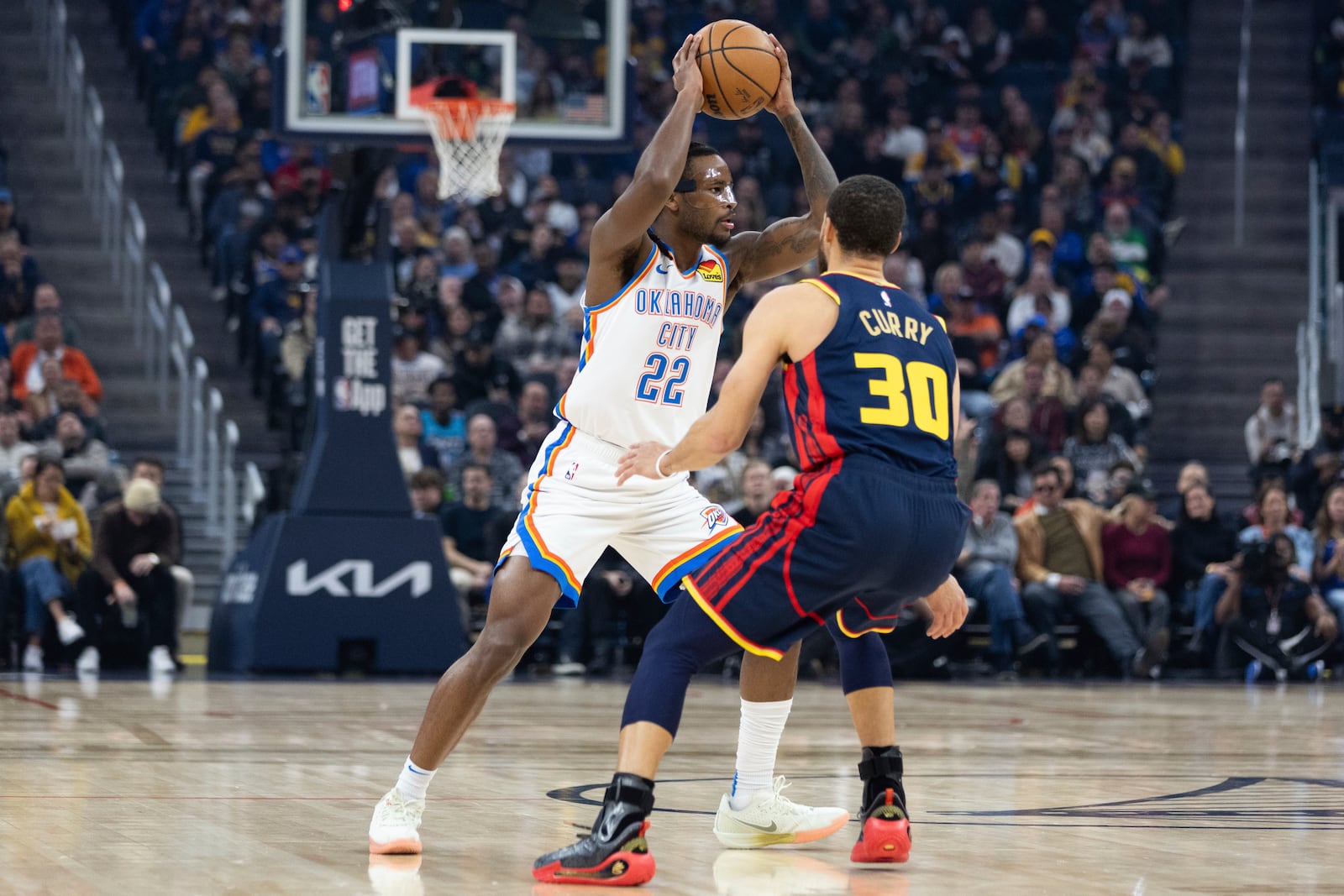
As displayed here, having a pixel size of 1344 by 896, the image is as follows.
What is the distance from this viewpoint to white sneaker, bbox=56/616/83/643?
44.2ft

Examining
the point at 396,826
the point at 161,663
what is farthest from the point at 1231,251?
the point at 396,826

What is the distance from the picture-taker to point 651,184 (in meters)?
5.45

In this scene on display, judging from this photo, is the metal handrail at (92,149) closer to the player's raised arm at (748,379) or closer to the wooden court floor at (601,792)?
the wooden court floor at (601,792)

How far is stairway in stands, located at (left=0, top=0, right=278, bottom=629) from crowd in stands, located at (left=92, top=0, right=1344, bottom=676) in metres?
0.49

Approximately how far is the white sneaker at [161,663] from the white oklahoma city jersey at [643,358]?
328 inches

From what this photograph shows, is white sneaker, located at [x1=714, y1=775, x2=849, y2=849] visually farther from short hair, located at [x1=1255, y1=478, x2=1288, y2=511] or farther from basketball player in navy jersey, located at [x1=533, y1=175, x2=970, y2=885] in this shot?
short hair, located at [x1=1255, y1=478, x2=1288, y2=511]

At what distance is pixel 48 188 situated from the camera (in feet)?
66.2

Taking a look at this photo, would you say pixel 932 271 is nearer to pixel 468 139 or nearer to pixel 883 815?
pixel 468 139

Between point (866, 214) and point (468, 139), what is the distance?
288 inches

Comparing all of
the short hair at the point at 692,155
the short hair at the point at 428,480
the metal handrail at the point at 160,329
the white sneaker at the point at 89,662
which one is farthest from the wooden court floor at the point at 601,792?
the metal handrail at the point at 160,329

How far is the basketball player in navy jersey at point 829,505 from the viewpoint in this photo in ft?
16.5

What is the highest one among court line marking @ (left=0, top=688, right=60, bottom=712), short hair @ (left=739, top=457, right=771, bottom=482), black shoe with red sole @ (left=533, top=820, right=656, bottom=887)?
short hair @ (left=739, top=457, right=771, bottom=482)

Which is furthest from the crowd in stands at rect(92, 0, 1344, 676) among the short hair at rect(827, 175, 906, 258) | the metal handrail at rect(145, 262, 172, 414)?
the short hair at rect(827, 175, 906, 258)

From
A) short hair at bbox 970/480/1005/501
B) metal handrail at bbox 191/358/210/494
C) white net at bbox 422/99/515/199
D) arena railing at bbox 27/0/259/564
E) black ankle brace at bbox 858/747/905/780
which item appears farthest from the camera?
metal handrail at bbox 191/358/210/494
